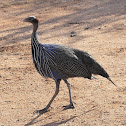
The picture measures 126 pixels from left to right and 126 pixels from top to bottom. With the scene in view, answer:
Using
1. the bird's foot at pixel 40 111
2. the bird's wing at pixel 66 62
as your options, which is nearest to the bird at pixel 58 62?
the bird's wing at pixel 66 62

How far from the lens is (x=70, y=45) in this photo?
29.4 feet

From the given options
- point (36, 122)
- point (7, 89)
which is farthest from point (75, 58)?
point (7, 89)

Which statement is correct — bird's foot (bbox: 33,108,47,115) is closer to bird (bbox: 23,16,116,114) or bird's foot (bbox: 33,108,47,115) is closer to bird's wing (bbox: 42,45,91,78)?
bird (bbox: 23,16,116,114)

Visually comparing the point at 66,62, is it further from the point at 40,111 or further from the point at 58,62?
the point at 40,111

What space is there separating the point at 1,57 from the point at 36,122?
3317 millimetres

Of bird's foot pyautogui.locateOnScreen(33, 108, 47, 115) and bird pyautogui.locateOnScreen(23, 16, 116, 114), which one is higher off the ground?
bird pyautogui.locateOnScreen(23, 16, 116, 114)

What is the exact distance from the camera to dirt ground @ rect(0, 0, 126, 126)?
5.47 metres

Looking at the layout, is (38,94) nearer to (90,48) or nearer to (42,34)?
(90,48)

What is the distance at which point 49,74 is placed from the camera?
543 cm

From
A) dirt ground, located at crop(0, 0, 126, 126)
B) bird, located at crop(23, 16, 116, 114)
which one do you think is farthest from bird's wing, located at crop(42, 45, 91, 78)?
dirt ground, located at crop(0, 0, 126, 126)

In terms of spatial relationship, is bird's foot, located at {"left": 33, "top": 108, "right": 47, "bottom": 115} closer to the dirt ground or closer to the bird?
the dirt ground

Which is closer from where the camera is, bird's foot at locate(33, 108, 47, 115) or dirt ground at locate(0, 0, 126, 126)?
dirt ground at locate(0, 0, 126, 126)

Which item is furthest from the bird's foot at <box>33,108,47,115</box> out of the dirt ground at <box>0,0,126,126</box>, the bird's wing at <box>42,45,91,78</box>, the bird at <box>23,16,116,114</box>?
the bird's wing at <box>42,45,91,78</box>

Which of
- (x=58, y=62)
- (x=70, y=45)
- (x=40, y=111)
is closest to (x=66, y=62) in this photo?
(x=58, y=62)
